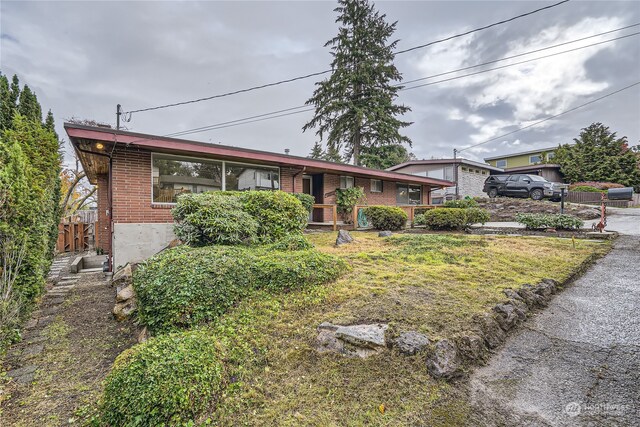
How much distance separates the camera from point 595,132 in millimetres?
24203

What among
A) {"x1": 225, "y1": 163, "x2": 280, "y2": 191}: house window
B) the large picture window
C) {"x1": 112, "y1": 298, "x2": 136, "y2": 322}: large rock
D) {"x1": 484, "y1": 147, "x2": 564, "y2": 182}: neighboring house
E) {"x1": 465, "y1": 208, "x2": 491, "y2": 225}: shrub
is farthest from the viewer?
{"x1": 484, "y1": 147, "x2": 564, "y2": 182}: neighboring house

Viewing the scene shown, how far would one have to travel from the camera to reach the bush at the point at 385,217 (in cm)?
1053

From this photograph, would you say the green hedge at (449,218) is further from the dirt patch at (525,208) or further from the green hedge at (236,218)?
the dirt patch at (525,208)

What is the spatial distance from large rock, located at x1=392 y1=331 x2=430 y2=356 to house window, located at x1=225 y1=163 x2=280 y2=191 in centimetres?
748

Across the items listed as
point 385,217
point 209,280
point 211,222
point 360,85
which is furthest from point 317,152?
point 209,280

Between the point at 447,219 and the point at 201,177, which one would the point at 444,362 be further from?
the point at 447,219

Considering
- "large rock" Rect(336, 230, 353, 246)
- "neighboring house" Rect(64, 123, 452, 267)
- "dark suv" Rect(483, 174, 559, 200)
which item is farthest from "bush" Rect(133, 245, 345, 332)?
"dark suv" Rect(483, 174, 559, 200)

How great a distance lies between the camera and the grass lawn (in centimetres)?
200

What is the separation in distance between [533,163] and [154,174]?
115 feet

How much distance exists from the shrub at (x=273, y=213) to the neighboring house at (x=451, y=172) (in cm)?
1756

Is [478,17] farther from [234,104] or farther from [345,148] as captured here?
[345,148]

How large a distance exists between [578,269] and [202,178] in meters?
8.83

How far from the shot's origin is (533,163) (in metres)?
30.0

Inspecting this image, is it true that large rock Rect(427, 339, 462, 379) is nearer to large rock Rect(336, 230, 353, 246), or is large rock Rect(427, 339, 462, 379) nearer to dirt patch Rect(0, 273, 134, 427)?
dirt patch Rect(0, 273, 134, 427)
